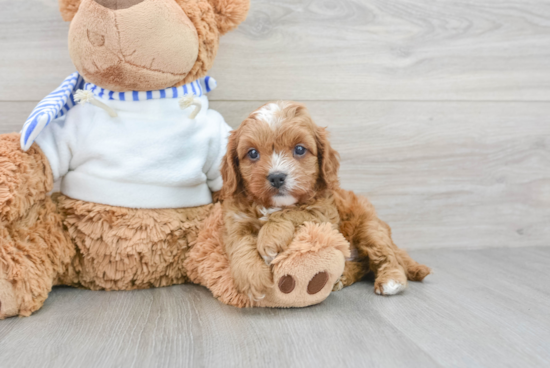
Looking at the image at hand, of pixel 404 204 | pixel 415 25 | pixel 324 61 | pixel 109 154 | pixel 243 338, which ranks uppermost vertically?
pixel 415 25

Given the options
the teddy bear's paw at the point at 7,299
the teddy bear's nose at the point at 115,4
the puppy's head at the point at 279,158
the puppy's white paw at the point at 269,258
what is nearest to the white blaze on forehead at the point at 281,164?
the puppy's head at the point at 279,158

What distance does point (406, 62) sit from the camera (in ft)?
6.03

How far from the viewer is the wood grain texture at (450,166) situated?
185 centimetres

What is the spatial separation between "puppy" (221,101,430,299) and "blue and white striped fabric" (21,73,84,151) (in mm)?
499

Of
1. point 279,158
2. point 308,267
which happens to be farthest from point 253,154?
point 308,267

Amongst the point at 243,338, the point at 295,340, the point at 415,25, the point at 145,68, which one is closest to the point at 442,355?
the point at 295,340

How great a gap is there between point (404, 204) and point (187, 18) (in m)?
1.14

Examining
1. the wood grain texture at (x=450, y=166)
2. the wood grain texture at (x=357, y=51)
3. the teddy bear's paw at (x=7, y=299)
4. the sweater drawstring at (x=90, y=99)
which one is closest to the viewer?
the teddy bear's paw at (x=7, y=299)

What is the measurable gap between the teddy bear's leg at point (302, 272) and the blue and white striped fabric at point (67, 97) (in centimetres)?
54

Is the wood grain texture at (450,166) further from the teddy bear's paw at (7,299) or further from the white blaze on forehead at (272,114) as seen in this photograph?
the teddy bear's paw at (7,299)

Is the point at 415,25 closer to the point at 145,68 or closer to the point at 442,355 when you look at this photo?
the point at 145,68

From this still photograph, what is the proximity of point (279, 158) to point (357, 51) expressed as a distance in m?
0.81

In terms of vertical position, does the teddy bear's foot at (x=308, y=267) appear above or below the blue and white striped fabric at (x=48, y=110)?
below

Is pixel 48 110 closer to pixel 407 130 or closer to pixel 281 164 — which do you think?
pixel 281 164
